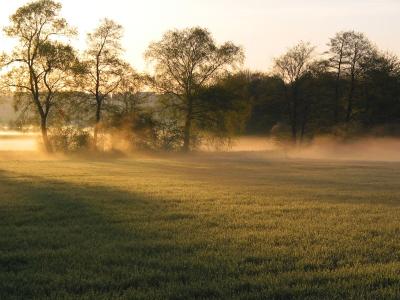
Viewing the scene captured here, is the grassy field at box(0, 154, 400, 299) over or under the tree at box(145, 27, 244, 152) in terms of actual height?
under

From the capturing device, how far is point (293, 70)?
65.9 m

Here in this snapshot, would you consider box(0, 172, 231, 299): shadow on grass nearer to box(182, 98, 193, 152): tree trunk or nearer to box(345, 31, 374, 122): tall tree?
box(182, 98, 193, 152): tree trunk

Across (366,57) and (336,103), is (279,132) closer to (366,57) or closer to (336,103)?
(336,103)

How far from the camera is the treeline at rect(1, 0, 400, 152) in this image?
48312mm

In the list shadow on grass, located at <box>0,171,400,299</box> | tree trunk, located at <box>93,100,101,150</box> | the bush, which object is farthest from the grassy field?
tree trunk, located at <box>93,100,101,150</box>

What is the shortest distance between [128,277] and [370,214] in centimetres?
809

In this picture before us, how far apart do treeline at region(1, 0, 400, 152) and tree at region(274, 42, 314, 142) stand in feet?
0.43

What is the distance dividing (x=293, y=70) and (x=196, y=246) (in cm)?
5936

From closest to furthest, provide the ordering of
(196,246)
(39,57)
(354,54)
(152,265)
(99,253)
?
(152,265) < (99,253) < (196,246) < (39,57) < (354,54)

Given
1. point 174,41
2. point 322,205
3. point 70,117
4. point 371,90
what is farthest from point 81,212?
point 371,90

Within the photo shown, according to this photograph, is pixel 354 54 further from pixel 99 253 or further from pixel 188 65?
pixel 99 253

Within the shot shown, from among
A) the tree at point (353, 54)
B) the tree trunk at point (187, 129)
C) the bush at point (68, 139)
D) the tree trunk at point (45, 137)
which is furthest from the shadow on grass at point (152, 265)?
the tree at point (353, 54)

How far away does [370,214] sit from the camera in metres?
13.2

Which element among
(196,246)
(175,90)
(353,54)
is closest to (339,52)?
(353,54)
